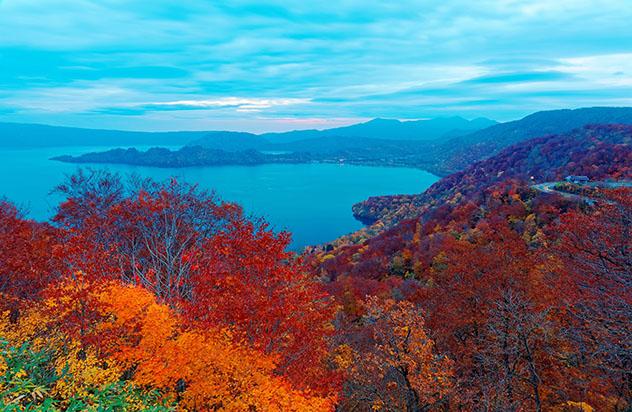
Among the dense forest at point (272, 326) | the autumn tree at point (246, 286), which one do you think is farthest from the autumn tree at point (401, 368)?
the autumn tree at point (246, 286)

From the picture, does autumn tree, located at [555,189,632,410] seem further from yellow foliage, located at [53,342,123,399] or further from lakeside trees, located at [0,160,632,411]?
yellow foliage, located at [53,342,123,399]

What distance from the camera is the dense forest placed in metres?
14.8

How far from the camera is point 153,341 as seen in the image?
15.4m

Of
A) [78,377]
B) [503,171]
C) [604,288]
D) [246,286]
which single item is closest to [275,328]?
[246,286]

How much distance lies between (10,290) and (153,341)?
14.1m

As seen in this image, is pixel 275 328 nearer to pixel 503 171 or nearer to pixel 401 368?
pixel 401 368

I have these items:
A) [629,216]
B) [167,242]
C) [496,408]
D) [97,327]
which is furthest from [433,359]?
[167,242]

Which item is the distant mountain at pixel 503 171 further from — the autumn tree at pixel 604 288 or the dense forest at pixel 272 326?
the autumn tree at pixel 604 288

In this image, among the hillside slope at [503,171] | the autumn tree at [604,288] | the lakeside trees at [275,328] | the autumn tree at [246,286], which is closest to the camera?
the lakeside trees at [275,328]

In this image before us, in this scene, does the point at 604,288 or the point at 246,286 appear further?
the point at 246,286

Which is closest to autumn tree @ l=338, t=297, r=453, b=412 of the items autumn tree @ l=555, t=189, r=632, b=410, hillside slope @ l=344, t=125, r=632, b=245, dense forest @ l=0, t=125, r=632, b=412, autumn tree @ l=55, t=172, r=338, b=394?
dense forest @ l=0, t=125, r=632, b=412

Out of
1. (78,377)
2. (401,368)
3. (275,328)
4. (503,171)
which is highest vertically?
(78,377)

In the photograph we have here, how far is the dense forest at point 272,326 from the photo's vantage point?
48.6 feet

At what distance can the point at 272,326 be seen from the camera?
718 inches
